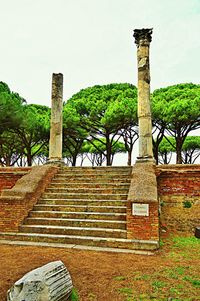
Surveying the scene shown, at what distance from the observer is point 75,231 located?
6.50 metres

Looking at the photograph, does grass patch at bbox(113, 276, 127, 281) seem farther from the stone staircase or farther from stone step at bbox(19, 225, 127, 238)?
stone step at bbox(19, 225, 127, 238)

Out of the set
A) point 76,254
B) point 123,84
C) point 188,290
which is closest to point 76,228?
point 76,254

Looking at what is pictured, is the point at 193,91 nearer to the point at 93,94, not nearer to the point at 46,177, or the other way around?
the point at 93,94

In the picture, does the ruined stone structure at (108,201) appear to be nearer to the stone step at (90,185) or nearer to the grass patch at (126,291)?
the stone step at (90,185)

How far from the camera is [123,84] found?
23.3 metres

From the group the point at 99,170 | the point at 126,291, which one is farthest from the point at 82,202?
the point at 126,291

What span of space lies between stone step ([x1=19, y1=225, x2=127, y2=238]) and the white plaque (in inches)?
Answer: 20.8

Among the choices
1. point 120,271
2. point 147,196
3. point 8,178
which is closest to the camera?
point 120,271

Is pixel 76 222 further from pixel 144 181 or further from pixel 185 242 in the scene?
pixel 185 242

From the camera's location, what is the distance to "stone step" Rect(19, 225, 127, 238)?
6254mm

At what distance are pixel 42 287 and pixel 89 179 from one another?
6103 millimetres

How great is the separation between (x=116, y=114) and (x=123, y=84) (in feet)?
13.7

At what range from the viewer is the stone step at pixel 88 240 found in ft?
19.1

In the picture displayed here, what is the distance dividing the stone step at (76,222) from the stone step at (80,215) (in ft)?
0.57
